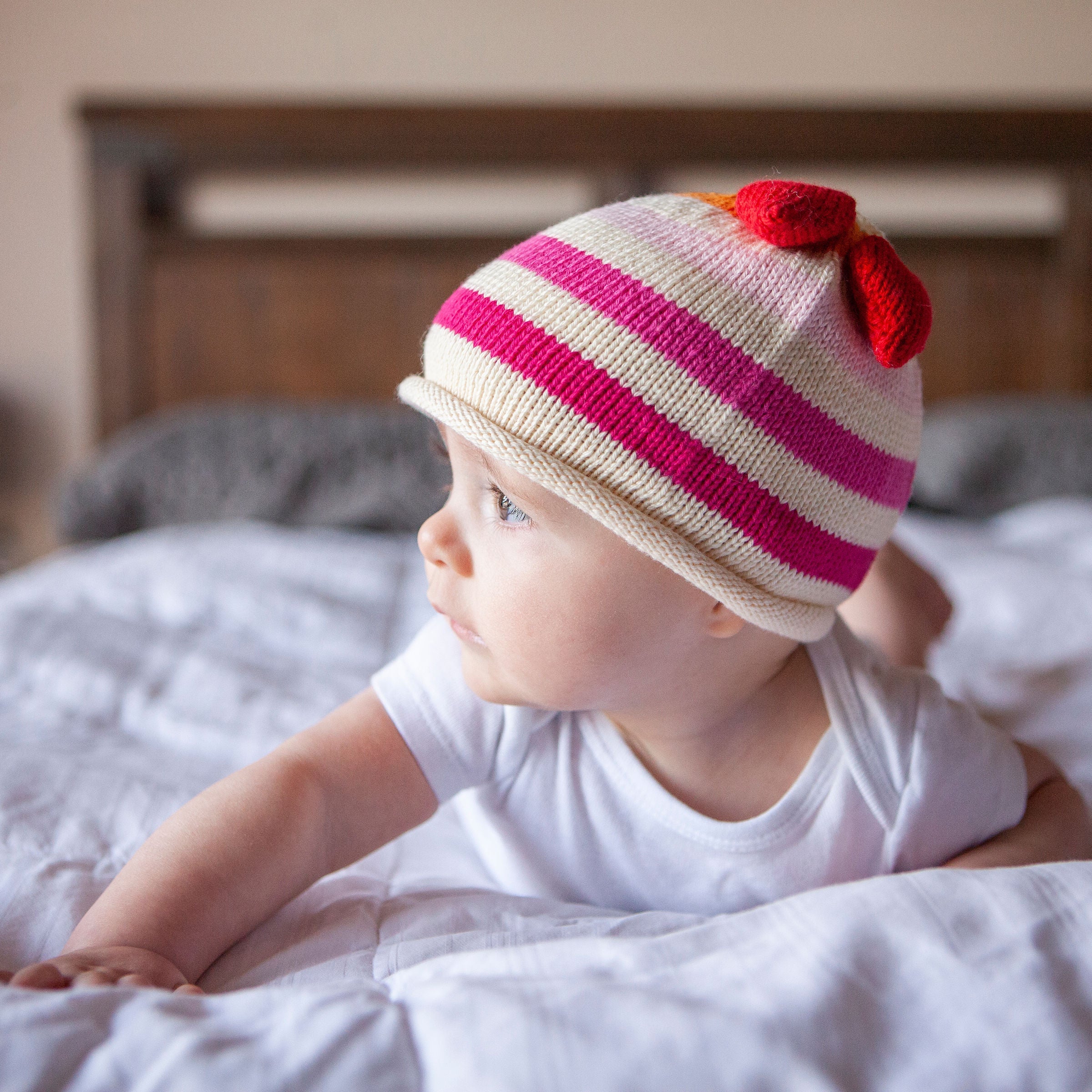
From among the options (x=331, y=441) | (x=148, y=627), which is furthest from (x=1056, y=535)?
(x=148, y=627)

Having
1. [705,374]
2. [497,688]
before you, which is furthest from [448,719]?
[705,374]

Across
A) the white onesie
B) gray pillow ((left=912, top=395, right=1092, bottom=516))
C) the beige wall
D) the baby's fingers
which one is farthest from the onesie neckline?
the beige wall

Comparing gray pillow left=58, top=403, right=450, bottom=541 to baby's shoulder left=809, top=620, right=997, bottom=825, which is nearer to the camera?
baby's shoulder left=809, top=620, right=997, bottom=825

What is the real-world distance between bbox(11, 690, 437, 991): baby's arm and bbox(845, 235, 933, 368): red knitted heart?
0.38 meters

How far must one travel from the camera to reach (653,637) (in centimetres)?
60

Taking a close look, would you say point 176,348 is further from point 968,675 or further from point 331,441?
point 968,675

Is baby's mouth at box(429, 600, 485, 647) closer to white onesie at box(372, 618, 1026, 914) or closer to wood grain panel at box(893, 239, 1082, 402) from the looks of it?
white onesie at box(372, 618, 1026, 914)

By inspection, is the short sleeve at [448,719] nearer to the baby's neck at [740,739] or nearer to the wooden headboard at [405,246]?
the baby's neck at [740,739]

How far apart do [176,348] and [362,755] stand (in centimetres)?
192

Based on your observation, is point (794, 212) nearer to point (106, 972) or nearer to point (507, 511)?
point (507, 511)

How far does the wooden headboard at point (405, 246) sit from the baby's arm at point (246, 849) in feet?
5.75

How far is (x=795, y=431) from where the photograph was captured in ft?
1.88

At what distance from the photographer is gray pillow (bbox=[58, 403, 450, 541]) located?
1.74 meters

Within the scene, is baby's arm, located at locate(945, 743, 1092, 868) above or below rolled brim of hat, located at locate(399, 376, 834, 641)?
below
